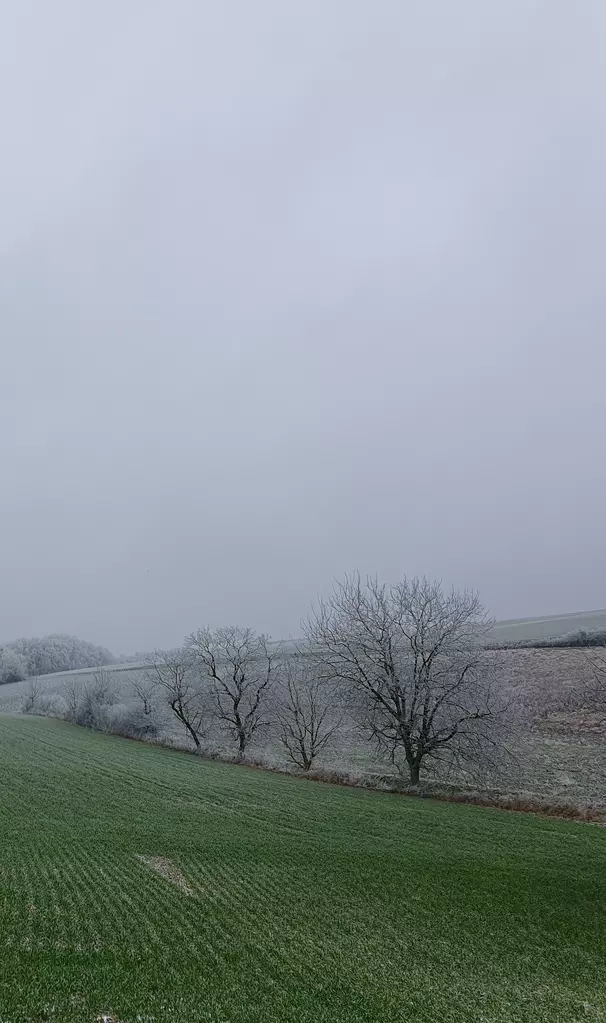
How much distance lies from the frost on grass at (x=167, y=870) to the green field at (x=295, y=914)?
8 cm

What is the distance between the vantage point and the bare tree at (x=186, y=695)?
48.0 meters

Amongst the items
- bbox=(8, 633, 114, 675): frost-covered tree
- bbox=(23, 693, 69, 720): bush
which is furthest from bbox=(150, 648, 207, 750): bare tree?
bbox=(8, 633, 114, 675): frost-covered tree

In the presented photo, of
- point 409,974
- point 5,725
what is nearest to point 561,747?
point 409,974

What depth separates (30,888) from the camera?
11781 millimetres

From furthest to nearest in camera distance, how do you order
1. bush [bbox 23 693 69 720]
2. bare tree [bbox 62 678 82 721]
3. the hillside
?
bush [bbox 23 693 69 720], bare tree [bbox 62 678 82 721], the hillside

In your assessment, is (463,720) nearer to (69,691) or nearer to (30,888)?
(30,888)

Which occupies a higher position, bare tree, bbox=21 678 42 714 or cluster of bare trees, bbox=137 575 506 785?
cluster of bare trees, bbox=137 575 506 785

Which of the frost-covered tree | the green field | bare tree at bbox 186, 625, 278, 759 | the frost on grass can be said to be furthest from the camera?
the frost-covered tree

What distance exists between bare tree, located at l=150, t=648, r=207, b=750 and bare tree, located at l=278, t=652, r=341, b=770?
9.00 metres

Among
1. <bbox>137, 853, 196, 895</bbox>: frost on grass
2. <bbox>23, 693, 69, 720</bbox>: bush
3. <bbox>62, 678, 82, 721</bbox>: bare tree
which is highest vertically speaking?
<bbox>137, 853, 196, 895</bbox>: frost on grass

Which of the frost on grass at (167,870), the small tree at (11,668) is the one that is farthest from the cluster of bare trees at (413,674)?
the small tree at (11,668)

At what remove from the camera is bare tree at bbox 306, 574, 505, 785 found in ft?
89.9

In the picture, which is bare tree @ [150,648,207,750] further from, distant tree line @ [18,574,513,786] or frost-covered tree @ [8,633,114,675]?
frost-covered tree @ [8,633,114,675]

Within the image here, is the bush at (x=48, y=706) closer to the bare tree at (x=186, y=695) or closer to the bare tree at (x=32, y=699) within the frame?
the bare tree at (x=32, y=699)
